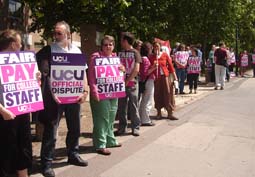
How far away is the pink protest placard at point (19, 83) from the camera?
5426 millimetres

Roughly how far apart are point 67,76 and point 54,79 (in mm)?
211

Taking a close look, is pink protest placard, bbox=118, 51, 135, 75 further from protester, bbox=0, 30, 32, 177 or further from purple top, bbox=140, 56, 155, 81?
protester, bbox=0, 30, 32, 177

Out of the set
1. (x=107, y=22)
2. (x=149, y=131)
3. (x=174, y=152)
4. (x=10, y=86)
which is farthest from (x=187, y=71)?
(x=10, y=86)

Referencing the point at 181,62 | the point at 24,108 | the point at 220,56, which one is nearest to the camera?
the point at 24,108

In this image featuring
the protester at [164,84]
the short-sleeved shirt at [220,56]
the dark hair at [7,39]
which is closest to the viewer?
the dark hair at [7,39]

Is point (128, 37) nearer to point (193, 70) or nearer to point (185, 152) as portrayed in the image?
point (185, 152)

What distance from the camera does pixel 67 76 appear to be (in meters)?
6.60

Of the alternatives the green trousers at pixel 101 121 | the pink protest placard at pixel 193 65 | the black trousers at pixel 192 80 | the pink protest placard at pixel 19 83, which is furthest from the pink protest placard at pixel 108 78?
the pink protest placard at pixel 193 65

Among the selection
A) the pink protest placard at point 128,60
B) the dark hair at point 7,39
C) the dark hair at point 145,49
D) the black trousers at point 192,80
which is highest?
the dark hair at point 7,39

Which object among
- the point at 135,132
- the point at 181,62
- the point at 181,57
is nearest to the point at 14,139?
the point at 135,132

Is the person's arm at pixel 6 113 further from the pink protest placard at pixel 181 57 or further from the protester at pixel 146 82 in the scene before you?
the pink protest placard at pixel 181 57

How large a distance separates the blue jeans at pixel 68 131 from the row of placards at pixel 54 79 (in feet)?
0.50

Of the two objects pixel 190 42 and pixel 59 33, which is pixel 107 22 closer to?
pixel 59 33

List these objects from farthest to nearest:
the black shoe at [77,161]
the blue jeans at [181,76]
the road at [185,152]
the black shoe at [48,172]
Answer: the blue jeans at [181,76], the black shoe at [77,161], the road at [185,152], the black shoe at [48,172]
